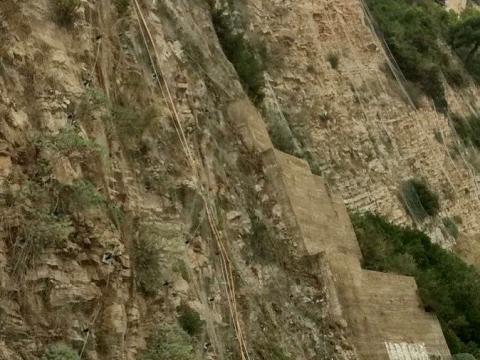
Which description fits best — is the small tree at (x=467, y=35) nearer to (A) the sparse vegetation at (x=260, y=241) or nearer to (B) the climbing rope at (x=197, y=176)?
(A) the sparse vegetation at (x=260, y=241)

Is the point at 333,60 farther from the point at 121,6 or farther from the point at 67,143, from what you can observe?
the point at 67,143

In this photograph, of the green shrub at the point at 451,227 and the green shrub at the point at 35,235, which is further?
the green shrub at the point at 451,227

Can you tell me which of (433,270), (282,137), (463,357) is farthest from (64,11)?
(433,270)

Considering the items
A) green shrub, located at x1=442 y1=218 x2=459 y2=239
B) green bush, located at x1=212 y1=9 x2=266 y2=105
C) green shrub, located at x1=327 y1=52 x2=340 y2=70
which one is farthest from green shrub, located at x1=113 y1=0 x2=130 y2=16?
green shrub, located at x1=442 y1=218 x2=459 y2=239

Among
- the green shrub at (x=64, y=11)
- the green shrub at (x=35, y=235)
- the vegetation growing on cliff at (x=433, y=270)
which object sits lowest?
the vegetation growing on cliff at (x=433, y=270)

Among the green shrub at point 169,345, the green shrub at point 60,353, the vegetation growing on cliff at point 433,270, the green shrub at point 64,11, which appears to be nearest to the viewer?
the green shrub at point 60,353

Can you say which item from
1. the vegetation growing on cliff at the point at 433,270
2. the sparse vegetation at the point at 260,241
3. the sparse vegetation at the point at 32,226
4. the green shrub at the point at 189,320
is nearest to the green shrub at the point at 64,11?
the sparse vegetation at the point at 32,226

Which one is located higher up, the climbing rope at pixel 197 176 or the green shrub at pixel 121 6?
the green shrub at pixel 121 6
